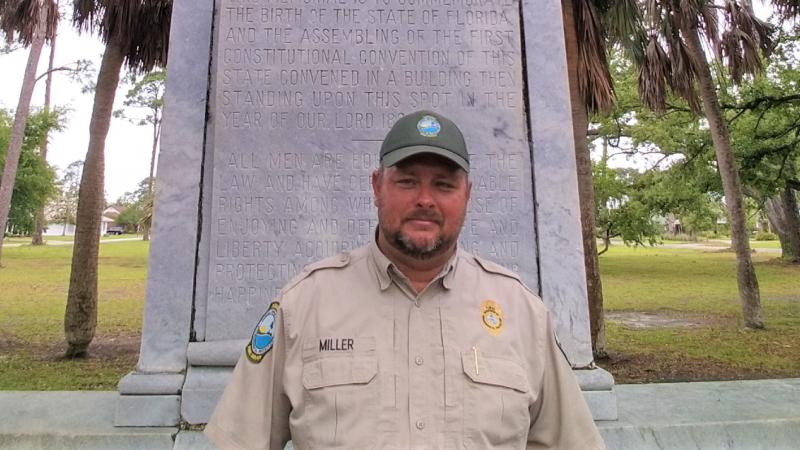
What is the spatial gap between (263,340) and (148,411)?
2.07 metres

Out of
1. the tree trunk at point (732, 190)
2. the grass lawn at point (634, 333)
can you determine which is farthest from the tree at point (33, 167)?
the tree trunk at point (732, 190)

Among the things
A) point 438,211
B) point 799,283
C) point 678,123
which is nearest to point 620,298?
point 678,123

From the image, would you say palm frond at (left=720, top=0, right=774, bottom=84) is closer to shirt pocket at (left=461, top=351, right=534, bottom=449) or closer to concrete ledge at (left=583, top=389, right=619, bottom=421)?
concrete ledge at (left=583, top=389, right=619, bottom=421)

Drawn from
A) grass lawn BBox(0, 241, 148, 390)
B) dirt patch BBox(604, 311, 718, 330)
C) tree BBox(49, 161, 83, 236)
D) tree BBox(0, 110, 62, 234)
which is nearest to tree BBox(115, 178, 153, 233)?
tree BBox(49, 161, 83, 236)

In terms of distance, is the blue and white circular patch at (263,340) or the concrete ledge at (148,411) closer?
the blue and white circular patch at (263,340)

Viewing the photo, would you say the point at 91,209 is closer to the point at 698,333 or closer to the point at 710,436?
the point at 710,436

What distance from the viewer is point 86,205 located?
8.13 meters

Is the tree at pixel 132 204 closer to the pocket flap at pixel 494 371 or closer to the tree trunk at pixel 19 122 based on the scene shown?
the tree trunk at pixel 19 122

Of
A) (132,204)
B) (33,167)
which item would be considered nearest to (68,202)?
(132,204)

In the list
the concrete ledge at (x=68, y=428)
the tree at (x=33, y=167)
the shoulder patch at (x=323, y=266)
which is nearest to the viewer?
the shoulder patch at (x=323, y=266)

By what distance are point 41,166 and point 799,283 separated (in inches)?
1468

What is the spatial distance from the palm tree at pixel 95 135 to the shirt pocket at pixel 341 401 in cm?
777

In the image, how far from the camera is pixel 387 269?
1.75 metres

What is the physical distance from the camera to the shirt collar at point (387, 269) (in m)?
1.75
